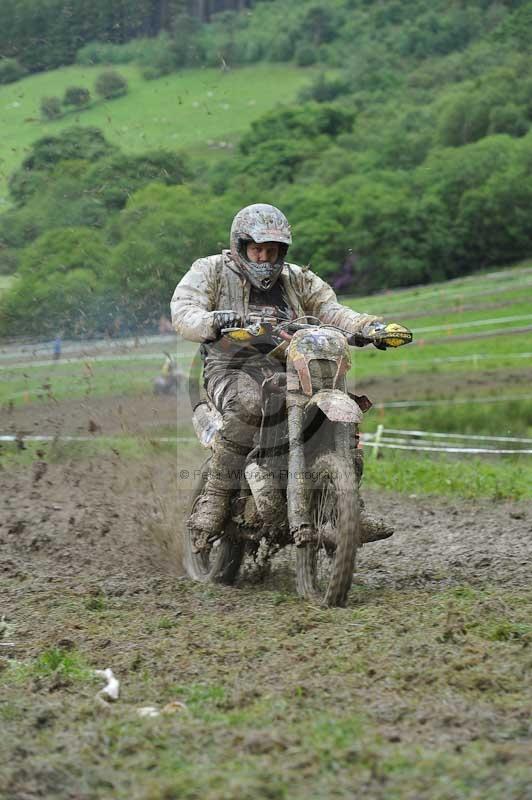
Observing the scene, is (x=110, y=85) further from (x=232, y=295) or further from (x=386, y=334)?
(x=386, y=334)

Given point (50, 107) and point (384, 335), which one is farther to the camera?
point (50, 107)

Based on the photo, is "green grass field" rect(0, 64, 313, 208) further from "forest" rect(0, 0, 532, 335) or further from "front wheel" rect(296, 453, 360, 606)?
"front wheel" rect(296, 453, 360, 606)

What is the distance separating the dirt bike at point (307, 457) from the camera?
7.87m

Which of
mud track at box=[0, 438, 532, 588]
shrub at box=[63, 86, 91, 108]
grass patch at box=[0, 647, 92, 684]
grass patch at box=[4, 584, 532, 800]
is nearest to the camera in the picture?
grass patch at box=[4, 584, 532, 800]

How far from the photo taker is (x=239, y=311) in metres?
9.15

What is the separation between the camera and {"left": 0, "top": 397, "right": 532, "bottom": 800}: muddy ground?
4.50 meters

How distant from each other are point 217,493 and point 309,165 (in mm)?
50854

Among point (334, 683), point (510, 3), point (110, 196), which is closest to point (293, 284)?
point (334, 683)

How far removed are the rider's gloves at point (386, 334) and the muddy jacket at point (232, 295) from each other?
17 centimetres

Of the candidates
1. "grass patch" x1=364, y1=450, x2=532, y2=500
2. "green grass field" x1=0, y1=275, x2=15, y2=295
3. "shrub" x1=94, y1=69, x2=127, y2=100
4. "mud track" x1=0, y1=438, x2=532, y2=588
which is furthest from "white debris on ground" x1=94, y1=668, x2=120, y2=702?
"shrub" x1=94, y1=69, x2=127, y2=100

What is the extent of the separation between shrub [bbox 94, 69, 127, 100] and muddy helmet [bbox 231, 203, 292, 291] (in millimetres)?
14152

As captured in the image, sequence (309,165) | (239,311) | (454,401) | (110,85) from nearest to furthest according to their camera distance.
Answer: (239,311) < (110,85) < (454,401) < (309,165)

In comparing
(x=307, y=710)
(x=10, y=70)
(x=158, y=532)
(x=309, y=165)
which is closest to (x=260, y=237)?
(x=158, y=532)

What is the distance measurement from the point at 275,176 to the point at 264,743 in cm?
5296
